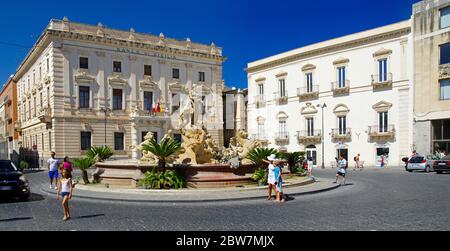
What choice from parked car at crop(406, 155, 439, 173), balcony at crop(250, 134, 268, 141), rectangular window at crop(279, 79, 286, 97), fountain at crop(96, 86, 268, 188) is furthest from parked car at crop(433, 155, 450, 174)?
balcony at crop(250, 134, 268, 141)

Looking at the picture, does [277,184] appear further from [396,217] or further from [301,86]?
[301,86]

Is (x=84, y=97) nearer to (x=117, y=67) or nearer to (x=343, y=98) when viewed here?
(x=117, y=67)

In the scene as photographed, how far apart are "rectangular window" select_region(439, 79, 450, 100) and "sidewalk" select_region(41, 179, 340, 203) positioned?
21.3 metres

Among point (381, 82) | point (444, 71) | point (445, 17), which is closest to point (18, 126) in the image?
point (381, 82)

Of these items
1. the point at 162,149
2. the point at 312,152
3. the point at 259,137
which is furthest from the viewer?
the point at 259,137

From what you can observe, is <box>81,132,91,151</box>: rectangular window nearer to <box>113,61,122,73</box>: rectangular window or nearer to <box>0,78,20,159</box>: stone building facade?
<box>113,61,122,73</box>: rectangular window

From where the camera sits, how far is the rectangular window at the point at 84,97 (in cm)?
3422

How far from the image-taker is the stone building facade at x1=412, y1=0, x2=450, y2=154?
93.8ft

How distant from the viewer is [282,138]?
39750 millimetres

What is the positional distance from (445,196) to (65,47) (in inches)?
1296

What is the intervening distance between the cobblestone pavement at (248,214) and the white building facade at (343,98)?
2160 cm

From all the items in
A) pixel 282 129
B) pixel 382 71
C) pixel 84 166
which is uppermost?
pixel 382 71

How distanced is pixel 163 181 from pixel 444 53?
2748 centimetres

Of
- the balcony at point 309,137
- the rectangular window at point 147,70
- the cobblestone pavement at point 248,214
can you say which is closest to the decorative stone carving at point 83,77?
the rectangular window at point 147,70
